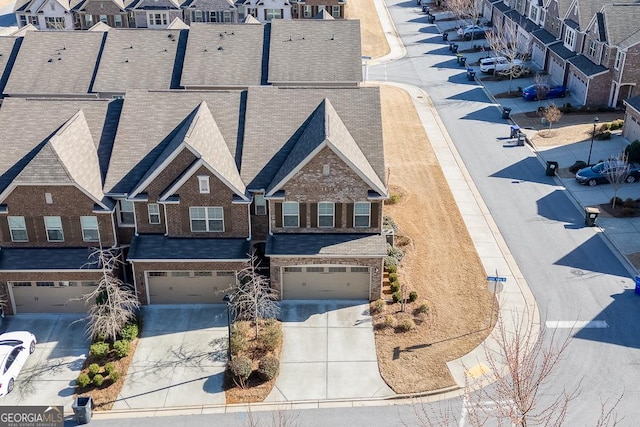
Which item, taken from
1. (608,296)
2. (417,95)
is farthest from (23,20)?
(608,296)

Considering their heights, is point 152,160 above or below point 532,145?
above

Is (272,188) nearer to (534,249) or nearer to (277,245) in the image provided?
(277,245)

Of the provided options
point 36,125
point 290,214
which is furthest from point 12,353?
point 290,214

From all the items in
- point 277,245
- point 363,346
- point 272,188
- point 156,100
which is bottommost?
point 363,346

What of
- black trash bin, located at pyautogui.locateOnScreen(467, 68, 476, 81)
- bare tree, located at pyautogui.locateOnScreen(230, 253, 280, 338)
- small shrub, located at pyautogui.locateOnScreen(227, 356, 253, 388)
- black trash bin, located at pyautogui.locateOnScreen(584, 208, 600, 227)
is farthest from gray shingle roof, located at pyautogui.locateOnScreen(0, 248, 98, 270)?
black trash bin, located at pyautogui.locateOnScreen(467, 68, 476, 81)

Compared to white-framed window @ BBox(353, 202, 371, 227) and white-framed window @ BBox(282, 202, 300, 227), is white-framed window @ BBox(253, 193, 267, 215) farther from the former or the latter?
white-framed window @ BBox(353, 202, 371, 227)

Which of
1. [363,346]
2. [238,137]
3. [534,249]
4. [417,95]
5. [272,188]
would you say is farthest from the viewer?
[417,95]

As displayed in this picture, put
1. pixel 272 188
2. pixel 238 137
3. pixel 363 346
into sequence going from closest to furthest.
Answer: pixel 363 346 < pixel 272 188 < pixel 238 137
